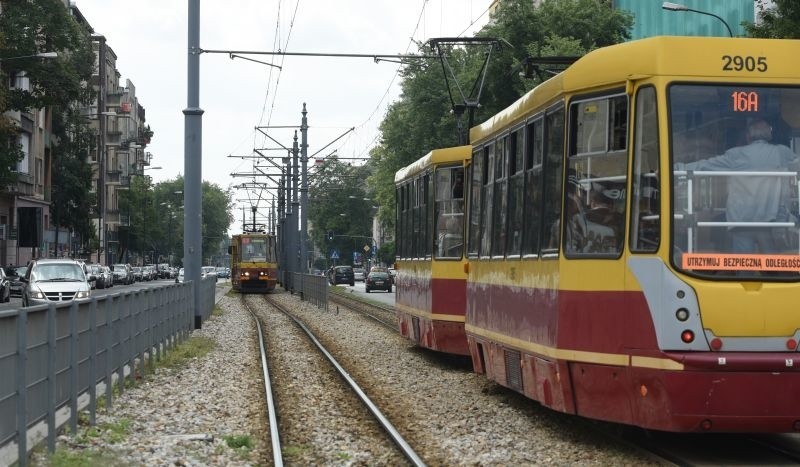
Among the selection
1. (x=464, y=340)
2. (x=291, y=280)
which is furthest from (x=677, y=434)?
(x=291, y=280)

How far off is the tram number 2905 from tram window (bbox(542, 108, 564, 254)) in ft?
4.83

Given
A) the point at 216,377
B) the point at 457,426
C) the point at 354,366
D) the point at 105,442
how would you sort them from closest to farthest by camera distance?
the point at 105,442, the point at 457,426, the point at 216,377, the point at 354,366

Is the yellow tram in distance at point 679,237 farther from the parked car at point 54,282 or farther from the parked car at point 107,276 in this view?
the parked car at point 107,276

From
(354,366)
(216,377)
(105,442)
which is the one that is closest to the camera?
(105,442)

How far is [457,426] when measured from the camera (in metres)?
12.5

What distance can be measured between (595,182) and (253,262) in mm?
53446

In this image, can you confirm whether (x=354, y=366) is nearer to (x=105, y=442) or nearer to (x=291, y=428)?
(x=291, y=428)

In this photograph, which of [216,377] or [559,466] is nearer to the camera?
[559,466]

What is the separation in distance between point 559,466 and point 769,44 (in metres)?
3.43

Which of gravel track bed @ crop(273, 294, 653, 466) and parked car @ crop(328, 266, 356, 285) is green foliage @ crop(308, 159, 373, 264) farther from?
gravel track bed @ crop(273, 294, 653, 466)

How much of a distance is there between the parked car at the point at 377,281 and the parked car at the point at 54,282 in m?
37.0

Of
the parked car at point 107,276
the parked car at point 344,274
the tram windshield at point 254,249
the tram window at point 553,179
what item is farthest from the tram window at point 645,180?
the parked car at point 344,274

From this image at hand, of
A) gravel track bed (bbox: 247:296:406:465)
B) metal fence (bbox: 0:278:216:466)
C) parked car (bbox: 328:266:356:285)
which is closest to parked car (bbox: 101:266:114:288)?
parked car (bbox: 328:266:356:285)

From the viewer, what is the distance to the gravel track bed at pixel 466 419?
10.5 meters
